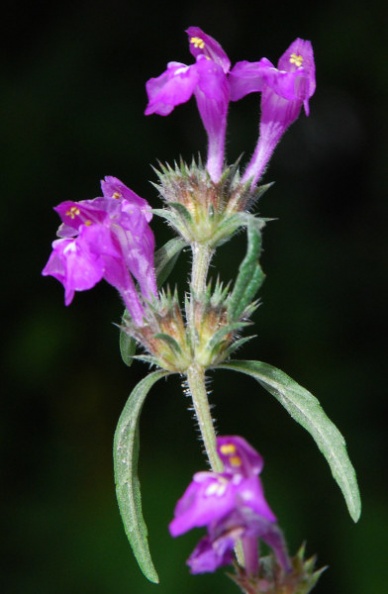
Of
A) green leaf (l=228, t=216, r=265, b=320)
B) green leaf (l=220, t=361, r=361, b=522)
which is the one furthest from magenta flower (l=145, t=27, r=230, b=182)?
green leaf (l=220, t=361, r=361, b=522)

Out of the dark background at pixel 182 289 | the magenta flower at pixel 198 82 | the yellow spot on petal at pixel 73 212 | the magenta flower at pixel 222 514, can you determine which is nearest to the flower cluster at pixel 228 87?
the magenta flower at pixel 198 82

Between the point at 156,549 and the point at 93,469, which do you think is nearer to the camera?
the point at 156,549

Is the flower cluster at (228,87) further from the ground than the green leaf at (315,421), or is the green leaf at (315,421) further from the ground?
the flower cluster at (228,87)

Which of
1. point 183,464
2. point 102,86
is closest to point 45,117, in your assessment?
point 102,86

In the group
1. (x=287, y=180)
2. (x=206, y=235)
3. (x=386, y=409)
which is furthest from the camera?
(x=287, y=180)

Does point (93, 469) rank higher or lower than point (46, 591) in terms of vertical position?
higher

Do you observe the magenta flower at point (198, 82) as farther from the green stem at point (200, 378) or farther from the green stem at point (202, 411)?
the green stem at point (202, 411)

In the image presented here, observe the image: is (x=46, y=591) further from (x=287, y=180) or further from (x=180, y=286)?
(x=287, y=180)
